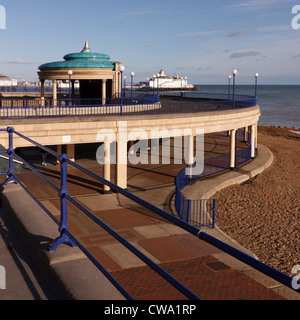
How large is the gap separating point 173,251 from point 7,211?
954 cm

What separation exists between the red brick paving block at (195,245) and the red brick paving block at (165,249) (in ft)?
0.71

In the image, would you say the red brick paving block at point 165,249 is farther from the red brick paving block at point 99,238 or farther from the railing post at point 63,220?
the railing post at point 63,220

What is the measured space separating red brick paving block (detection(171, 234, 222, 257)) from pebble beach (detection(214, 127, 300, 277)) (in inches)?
77.5

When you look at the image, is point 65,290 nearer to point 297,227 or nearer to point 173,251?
point 173,251

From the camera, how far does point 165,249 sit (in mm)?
15516

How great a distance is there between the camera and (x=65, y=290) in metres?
4.04

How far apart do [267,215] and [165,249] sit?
815cm

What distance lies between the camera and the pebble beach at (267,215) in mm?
16562

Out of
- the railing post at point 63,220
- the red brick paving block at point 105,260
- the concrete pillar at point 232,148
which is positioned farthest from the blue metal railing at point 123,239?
the concrete pillar at point 232,148

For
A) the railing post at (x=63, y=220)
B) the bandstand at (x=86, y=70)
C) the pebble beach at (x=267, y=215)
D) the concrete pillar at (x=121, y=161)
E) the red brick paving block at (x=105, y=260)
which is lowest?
the pebble beach at (x=267, y=215)

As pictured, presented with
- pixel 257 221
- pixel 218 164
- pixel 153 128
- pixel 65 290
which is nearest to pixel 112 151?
pixel 218 164

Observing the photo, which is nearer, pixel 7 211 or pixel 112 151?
pixel 7 211

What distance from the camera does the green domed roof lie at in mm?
36000
